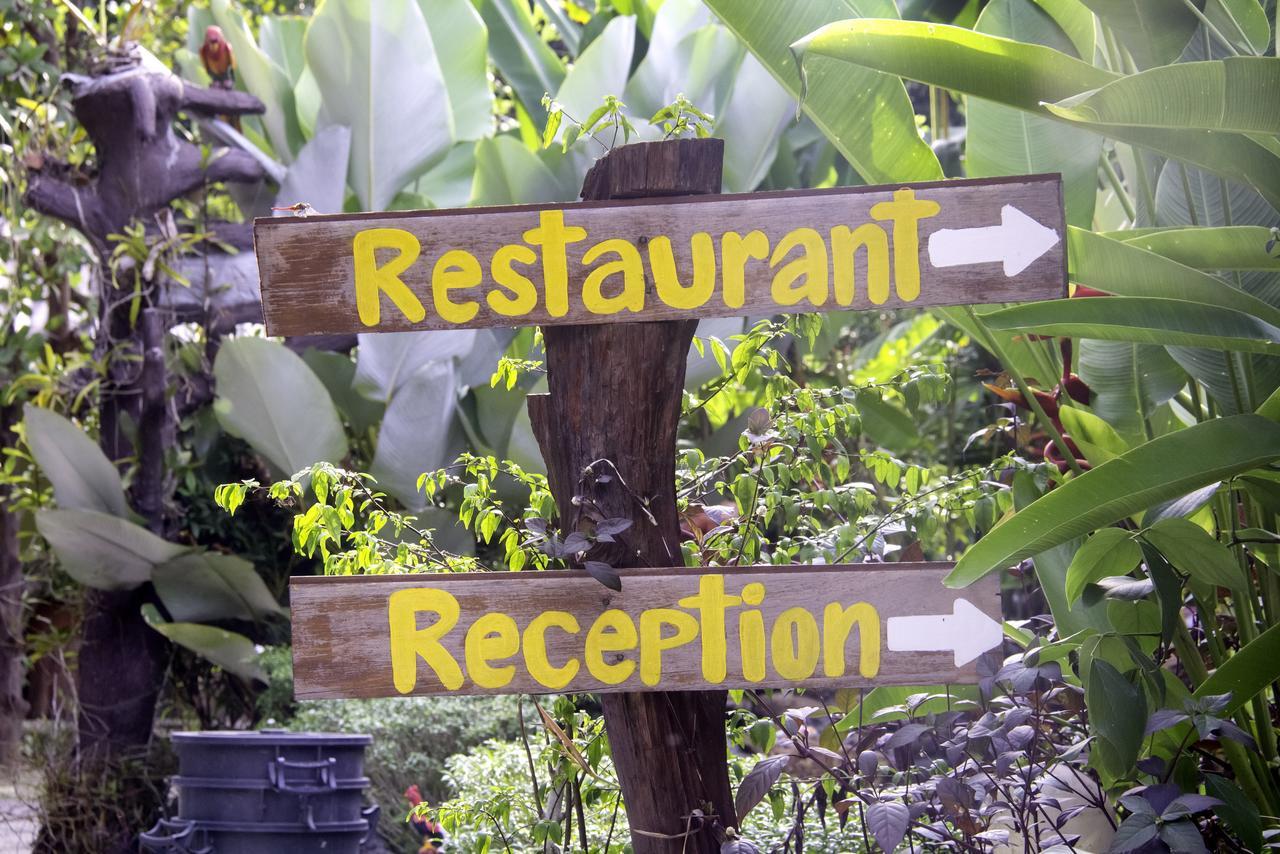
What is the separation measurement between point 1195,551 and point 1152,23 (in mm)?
736

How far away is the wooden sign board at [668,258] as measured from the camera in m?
1.53

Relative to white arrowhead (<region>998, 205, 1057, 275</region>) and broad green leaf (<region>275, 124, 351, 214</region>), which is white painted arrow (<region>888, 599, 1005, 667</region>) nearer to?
white arrowhead (<region>998, 205, 1057, 275</region>)

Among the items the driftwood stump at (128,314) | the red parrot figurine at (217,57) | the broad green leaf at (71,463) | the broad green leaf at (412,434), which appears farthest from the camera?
the red parrot figurine at (217,57)

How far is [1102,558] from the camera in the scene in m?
1.61

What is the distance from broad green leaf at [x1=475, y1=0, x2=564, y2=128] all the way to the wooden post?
14.4 ft

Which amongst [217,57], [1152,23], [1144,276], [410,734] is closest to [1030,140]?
[1152,23]

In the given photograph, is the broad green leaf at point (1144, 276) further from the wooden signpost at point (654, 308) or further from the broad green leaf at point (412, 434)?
the broad green leaf at point (412, 434)

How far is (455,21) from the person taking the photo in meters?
5.43

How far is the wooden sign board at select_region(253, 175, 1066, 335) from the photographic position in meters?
1.53

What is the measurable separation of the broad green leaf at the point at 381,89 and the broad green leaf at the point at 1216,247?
409 cm

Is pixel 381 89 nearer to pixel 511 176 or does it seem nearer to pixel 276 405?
pixel 511 176

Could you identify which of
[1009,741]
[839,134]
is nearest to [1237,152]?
[839,134]

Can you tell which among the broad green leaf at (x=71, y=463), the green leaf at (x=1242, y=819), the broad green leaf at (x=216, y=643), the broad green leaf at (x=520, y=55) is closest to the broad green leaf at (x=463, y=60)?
the broad green leaf at (x=520, y=55)

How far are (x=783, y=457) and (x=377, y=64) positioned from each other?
3.77 m
